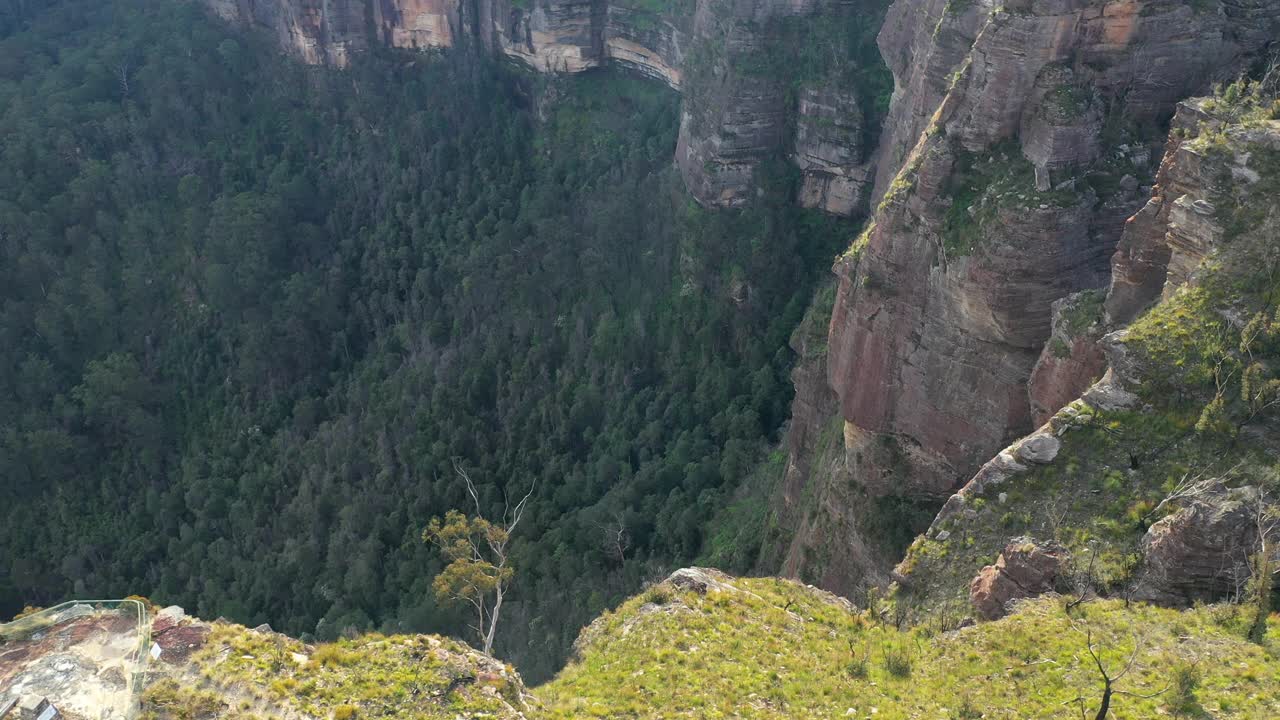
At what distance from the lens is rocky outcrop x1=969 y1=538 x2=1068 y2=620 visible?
58.0ft

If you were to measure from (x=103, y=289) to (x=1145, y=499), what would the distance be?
190 ft

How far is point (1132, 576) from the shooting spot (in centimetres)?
1719

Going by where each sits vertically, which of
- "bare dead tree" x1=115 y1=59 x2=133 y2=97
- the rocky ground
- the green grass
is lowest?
the green grass

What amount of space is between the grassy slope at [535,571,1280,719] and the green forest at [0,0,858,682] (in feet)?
51.2

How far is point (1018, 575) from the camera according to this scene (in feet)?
58.8

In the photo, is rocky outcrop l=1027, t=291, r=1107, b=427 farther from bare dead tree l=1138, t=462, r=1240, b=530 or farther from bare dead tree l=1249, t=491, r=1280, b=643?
bare dead tree l=1249, t=491, r=1280, b=643

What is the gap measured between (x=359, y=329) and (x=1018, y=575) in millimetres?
48458

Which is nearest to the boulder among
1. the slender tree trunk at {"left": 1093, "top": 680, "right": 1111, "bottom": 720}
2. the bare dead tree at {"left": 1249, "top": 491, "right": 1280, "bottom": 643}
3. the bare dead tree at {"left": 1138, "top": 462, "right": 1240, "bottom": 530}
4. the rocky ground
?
the bare dead tree at {"left": 1138, "top": 462, "right": 1240, "bottom": 530}

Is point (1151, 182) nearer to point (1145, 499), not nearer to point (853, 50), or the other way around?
point (1145, 499)

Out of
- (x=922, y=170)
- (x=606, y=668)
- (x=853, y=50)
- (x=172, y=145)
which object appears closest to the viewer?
(x=606, y=668)

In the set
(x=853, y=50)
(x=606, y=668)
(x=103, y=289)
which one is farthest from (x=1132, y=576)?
(x=103, y=289)

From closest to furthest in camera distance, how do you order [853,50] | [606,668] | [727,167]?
[606,668]
[853,50]
[727,167]

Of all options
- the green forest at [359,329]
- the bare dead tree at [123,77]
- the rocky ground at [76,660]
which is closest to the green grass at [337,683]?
the rocky ground at [76,660]

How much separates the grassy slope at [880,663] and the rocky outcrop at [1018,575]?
1.43 ft
